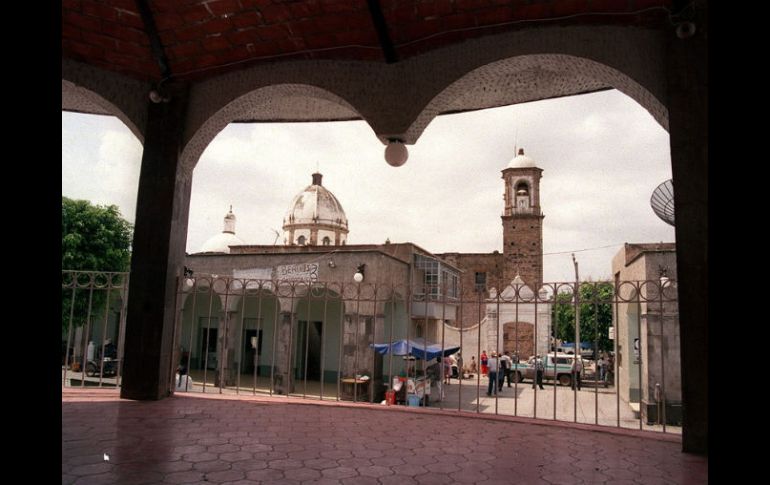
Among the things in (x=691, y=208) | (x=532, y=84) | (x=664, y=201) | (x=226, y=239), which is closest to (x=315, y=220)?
(x=226, y=239)

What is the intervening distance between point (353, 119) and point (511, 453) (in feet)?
13.9

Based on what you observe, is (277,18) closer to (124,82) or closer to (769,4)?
(124,82)

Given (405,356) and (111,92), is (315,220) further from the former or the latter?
(111,92)

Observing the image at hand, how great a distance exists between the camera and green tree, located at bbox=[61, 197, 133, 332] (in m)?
15.3

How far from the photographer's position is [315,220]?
3344 centimetres

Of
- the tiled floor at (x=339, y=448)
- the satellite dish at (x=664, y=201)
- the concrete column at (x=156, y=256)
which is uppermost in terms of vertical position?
the satellite dish at (x=664, y=201)

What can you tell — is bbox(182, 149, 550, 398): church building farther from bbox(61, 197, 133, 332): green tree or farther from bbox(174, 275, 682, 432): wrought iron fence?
bbox(61, 197, 133, 332): green tree

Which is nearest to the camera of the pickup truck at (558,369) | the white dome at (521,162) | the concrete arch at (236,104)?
the concrete arch at (236,104)

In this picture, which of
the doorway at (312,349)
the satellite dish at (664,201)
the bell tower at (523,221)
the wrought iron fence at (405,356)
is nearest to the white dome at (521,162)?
the bell tower at (523,221)

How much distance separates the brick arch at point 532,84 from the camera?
15.4ft

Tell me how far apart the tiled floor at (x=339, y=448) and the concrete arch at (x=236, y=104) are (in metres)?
2.93

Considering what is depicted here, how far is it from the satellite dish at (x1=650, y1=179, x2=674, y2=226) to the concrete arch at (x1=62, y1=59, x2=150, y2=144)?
713 centimetres

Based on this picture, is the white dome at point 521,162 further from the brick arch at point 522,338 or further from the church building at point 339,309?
the brick arch at point 522,338

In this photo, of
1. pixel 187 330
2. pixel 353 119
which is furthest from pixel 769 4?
pixel 187 330
